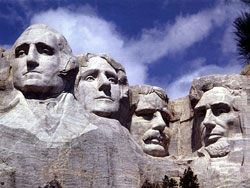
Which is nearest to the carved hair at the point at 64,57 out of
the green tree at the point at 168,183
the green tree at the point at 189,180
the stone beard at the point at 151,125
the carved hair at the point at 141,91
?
the carved hair at the point at 141,91

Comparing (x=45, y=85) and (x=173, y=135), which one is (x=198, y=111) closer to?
(x=173, y=135)

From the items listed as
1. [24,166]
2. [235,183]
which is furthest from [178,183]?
[24,166]

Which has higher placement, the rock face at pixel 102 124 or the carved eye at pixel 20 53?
the carved eye at pixel 20 53

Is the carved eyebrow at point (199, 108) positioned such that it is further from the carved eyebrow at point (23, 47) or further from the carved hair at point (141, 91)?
the carved eyebrow at point (23, 47)

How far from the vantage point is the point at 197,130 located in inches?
590

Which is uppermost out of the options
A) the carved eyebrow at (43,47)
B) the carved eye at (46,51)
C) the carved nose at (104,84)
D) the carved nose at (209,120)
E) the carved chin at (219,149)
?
the carved eyebrow at (43,47)

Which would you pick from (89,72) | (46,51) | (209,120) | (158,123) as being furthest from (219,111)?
(46,51)

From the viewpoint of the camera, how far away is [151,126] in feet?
49.2

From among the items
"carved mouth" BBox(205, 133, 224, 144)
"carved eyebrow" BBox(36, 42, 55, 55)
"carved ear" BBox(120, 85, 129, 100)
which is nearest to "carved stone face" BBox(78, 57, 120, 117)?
"carved ear" BBox(120, 85, 129, 100)

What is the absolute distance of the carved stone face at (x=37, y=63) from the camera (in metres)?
13.3

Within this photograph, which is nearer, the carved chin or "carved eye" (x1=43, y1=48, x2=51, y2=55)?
"carved eye" (x1=43, y1=48, x2=51, y2=55)

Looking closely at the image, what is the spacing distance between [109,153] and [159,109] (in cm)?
225

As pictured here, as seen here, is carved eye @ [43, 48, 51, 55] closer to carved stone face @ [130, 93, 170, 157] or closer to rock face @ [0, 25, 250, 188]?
rock face @ [0, 25, 250, 188]

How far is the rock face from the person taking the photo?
41.5 ft
